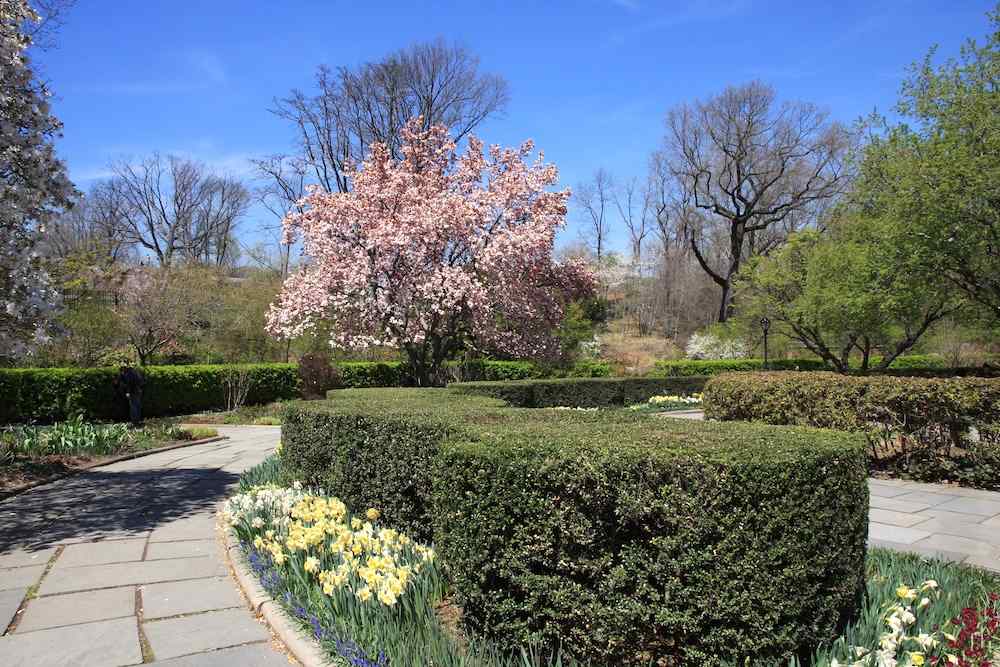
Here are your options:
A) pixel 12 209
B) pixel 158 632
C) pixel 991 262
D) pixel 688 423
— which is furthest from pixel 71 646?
pixel 991 262

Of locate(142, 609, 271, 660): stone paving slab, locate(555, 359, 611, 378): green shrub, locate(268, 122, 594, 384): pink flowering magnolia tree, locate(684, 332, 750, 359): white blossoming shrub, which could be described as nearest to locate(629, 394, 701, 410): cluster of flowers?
locate(555, 359, 611, 378): green shrub

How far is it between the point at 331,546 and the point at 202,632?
0.79m

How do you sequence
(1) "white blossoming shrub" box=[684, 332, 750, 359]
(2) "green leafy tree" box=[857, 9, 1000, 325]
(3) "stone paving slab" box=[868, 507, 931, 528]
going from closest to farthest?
(3) "stone paving slab" box=[868, 507, 931, 528]
(2) "green leafy tree" box=[857, 9, 1000, 325]
(1) "white blossoming shrub" box=[684, 332, 750, 359]

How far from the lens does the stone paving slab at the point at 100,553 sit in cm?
476

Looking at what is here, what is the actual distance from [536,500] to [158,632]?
2.29m

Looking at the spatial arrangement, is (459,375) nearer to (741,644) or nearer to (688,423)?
(688,423)

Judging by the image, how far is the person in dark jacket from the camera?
1418 cm

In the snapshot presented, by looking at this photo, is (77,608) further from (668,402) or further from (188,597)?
(668,402)

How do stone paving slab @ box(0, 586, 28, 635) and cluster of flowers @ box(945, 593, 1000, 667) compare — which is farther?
stone paving slab @ box(0, 586, 28, 635)

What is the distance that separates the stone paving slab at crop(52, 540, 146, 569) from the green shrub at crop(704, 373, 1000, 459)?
24.1ft

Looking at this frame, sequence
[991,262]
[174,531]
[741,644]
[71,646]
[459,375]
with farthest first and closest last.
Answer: [459,375]
[991,262]
[174,531]
[71,646]
[741,644]

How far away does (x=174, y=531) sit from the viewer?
5664 mm

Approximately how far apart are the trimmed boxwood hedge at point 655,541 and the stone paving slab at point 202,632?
1.25 meters

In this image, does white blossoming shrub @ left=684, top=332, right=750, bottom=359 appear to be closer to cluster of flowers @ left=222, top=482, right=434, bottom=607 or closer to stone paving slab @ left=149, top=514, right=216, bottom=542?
stone paving slab @ left=149, top=514, right=216, bottom=542
